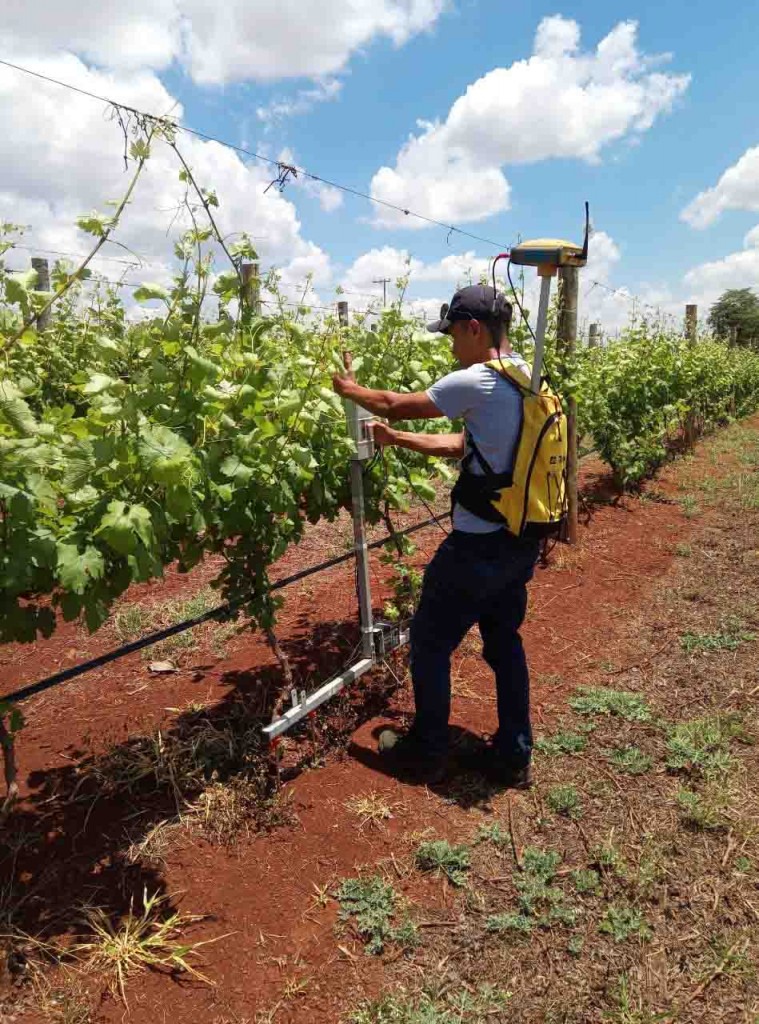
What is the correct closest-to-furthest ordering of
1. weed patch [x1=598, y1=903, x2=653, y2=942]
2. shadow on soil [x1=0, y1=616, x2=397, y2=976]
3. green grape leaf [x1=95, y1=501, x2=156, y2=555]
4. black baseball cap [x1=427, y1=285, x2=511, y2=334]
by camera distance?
green grape leaf [x1=95, y1=501, x2=156, y2=555] < weed patch [x1=598, y1=903, x2=653, y2=942] < shadow on soil [x1=0, y1=616, x2=397, y2=976] < black baseball cap [x1=427, y1=285, x2=511, y2=334]

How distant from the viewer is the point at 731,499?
8070mm

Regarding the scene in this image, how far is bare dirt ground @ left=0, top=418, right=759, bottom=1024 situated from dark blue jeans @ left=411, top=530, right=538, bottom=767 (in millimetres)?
273

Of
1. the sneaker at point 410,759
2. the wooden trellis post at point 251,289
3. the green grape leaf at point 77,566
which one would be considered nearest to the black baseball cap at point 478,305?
the wooden trellis post at point 251,289

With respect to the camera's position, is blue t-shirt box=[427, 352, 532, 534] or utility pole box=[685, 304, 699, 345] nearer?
blue t-shirt box=[427, 352, 532, 534]

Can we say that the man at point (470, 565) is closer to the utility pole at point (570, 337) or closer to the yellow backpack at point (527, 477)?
the yellow backpack at point (527, 477)

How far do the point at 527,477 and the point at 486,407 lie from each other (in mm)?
304

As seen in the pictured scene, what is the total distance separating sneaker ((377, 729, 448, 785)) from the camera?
319 centimetres

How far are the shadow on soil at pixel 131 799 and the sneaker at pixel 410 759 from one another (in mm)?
249

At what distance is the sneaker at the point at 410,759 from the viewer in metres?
3.19

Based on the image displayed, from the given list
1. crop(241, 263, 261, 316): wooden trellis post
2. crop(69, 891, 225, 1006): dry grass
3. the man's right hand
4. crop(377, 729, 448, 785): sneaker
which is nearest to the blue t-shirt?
the man's right hand

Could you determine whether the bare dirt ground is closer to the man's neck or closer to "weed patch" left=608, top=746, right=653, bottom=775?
"weed patch" left=608, top=746, right=653, bottom=775

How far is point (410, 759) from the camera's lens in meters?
3.23

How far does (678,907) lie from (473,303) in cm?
226

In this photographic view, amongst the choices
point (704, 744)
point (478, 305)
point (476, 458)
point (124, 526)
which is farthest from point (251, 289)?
point (704, 744)
